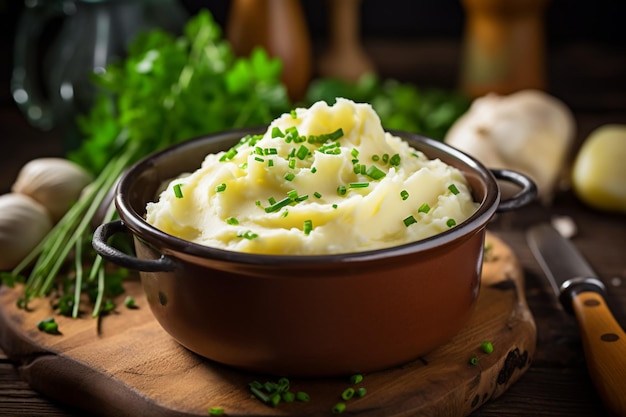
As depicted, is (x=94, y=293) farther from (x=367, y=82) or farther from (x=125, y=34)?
(x=367, y=82)

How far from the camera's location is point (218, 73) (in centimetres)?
305

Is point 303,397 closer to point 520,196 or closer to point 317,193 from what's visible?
point 317,193

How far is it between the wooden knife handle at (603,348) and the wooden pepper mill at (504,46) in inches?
71.1

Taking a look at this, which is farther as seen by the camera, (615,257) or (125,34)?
(125,34)

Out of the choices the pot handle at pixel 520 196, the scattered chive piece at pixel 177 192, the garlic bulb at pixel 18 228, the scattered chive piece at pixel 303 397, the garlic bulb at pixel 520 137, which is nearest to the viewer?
the scattered chive piece at pixel 303 397

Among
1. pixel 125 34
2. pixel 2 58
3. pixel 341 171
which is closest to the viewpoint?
pixel 341 171

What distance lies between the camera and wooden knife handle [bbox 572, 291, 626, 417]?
189 centimetres

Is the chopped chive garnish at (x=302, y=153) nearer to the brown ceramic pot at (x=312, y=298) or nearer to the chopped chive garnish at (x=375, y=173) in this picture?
the chopped chive garnish at (x=375, y=173)

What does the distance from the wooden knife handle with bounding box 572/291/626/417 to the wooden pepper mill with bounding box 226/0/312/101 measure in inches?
77.2

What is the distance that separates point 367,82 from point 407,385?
2.03 metres

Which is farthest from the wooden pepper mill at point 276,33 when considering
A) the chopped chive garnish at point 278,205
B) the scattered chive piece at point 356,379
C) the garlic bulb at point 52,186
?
the scattered chive piece at point 356,379

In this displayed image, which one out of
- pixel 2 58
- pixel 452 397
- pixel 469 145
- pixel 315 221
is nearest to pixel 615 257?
pixel 469 145

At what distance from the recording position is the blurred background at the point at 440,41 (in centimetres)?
433

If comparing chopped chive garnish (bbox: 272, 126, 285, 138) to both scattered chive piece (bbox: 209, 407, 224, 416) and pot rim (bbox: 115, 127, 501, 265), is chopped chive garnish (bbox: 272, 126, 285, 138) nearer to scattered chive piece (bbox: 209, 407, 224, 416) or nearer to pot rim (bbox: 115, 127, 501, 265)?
pot rim (bbox: 115, 127, 501, 265)
